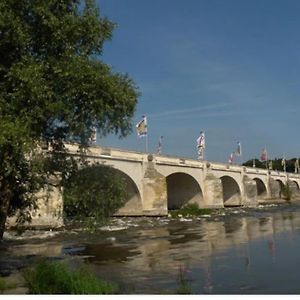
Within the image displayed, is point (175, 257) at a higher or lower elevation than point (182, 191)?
lower

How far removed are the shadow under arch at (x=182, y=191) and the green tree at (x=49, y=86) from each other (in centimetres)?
5552

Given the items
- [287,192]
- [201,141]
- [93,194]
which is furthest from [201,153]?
[93,194]

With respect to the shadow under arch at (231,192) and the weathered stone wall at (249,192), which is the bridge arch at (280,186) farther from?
the shadow under arch at (231,192)

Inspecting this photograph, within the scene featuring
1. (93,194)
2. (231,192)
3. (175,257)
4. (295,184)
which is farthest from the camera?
(295,184)

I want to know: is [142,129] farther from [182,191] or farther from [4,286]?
[4,286]

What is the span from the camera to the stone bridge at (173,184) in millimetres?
46250

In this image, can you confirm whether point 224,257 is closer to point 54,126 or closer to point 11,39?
point 54,126

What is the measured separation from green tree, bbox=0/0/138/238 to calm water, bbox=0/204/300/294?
4.29m

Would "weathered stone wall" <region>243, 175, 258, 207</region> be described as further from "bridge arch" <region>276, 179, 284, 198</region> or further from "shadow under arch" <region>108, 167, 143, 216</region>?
"shadow under arch" <region>108, 167, 143, 216</region>

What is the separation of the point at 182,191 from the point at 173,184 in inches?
64.1

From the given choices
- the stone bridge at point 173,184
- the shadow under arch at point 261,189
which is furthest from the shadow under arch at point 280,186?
the shadow under arch at point 261,189

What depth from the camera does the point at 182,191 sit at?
237ft

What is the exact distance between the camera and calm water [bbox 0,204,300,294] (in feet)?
48.5

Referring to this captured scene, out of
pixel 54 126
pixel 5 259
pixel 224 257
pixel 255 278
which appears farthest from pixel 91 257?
pixel 54 126
